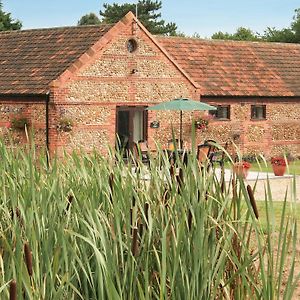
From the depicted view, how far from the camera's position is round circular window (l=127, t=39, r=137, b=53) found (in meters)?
24.5

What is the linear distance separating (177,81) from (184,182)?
20.8 metres

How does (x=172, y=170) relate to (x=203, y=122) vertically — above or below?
above

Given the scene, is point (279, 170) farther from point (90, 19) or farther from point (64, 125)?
point (90, 19)

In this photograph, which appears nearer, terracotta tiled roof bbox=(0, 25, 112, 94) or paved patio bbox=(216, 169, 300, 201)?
paved patio bbox=(216, 169, 300, 201)

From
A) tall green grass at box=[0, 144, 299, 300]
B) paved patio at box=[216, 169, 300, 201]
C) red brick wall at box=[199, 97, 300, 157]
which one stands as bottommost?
paved patio at box=[216, 169, 300, 201]

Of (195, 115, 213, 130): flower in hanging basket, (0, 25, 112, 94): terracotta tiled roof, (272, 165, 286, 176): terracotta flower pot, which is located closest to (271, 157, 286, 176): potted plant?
(272, 165, 286, 176): terracotta flower pot

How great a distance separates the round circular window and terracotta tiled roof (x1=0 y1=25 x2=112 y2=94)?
0.76m

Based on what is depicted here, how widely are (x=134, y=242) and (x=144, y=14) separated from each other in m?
58.6

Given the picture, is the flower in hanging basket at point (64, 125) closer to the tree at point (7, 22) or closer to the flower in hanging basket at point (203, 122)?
the flower in hanging basket at point (203, 122)

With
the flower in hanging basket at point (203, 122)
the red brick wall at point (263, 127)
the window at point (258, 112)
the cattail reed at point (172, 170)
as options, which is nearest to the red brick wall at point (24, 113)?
the flower in hanging basket at point (203, 122)

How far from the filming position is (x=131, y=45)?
80.6 ft

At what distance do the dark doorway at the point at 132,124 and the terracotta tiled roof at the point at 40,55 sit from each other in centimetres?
245

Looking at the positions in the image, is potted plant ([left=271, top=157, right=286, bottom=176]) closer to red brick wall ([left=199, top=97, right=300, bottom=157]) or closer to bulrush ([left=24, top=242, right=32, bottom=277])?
red brick wall ([left=199, top=97, right=300, bottom=157])

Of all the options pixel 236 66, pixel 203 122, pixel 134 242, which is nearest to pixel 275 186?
pixel 203 122
